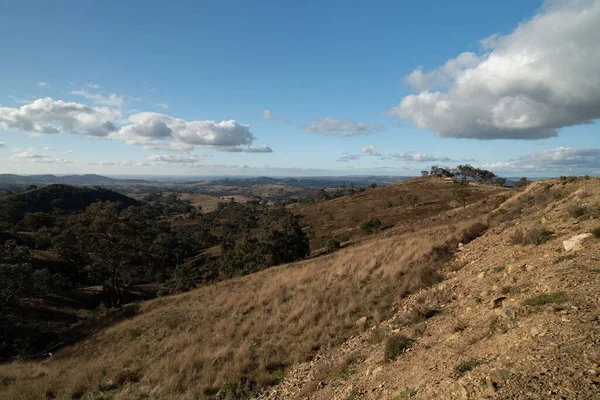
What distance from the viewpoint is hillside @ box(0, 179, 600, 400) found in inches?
199

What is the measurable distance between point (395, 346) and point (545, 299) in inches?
116

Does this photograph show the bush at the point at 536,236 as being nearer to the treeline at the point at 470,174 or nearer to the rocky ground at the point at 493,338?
the rocky ground at the point at 493,338

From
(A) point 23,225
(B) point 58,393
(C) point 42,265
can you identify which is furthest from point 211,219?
(B) point 58,393

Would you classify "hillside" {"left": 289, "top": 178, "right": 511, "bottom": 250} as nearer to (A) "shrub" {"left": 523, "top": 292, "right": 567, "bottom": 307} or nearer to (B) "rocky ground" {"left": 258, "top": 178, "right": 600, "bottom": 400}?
(B) "rocky ground" {"left": 258, "top": 178, "right": 600, "bottom": 400}

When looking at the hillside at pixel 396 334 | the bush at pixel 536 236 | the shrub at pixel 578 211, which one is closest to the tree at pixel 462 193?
the hillside at pixel 396 334

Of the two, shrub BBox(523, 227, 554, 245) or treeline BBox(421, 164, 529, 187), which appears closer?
shrub BBox(523, 227, 554, 245)

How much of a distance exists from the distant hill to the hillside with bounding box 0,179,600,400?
12691 centimetres

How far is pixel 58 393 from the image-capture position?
9.30m

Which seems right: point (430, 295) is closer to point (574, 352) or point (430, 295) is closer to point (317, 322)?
point (317, 322)

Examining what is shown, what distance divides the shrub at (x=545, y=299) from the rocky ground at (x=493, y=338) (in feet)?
0.05

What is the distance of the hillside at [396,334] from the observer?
5066mm

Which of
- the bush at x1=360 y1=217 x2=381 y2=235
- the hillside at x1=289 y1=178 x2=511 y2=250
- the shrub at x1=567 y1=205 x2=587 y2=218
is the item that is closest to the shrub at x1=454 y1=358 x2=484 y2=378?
the shrub at x1=567 y1=205 x2=587 y2=218

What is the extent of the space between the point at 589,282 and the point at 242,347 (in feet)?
28.1

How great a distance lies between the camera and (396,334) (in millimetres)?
7812
